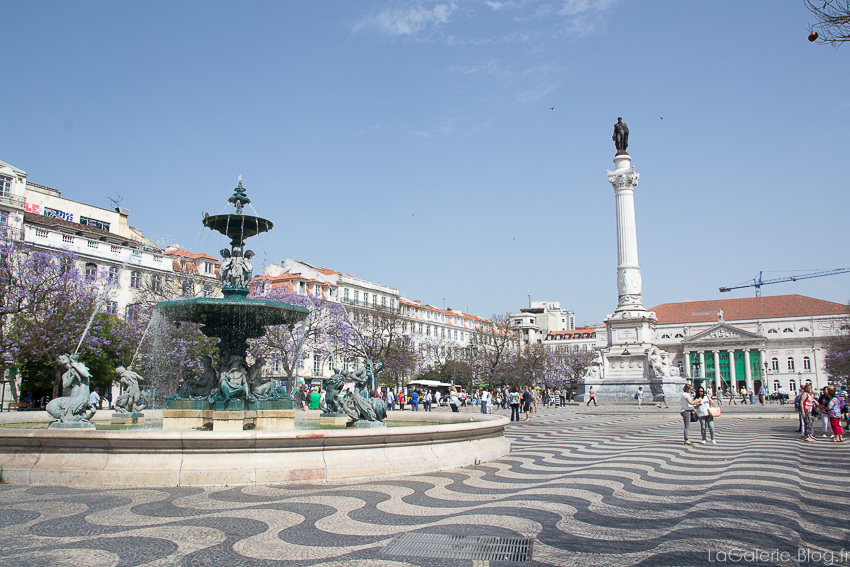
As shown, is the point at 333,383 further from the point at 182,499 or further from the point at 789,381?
the point at 789,381

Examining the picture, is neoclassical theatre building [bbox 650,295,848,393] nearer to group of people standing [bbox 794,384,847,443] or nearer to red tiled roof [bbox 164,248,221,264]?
red tiled roof [bbox 164,248,221,264]

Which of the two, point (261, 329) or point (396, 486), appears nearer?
point (396, 486)

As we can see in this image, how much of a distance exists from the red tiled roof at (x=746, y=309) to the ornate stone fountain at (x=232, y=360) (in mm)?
90616

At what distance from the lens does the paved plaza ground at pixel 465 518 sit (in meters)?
4.53

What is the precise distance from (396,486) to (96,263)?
39.1 m

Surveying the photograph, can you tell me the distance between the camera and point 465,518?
577 centimetres

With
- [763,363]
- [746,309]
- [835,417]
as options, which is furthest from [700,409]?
[746,309]

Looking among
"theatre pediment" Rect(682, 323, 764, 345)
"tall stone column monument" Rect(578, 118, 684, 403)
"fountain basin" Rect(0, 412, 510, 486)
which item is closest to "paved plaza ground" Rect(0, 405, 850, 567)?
"fountain basin" Rect(0, 412, 510, 486)

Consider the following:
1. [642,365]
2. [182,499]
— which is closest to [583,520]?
[182,499]

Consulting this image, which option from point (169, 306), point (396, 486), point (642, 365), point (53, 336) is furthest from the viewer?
point (642, 365)

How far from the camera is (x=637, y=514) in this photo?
598 cm

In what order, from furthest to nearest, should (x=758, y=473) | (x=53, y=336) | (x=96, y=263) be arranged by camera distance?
(x=96, y=263)
(x=53, y=336)
(x=758, y=473)
